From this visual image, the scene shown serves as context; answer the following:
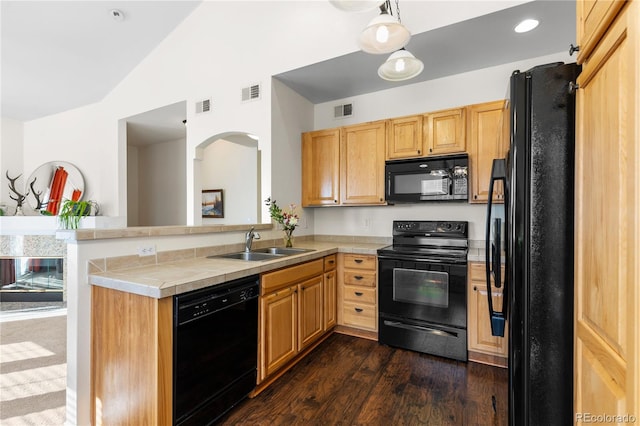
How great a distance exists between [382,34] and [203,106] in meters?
2.75

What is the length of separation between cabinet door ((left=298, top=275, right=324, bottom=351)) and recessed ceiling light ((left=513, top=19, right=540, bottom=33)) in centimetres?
277

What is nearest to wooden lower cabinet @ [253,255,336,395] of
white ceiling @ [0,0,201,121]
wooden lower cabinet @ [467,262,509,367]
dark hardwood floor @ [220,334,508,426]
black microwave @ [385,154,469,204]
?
dark hardwood floor @ [220,334,508,426]

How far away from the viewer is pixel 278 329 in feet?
7.59

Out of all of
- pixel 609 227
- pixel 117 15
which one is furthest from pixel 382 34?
pixel 117 15

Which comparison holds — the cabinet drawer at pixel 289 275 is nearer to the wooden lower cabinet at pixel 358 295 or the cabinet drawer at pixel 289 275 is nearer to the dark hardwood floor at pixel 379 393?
the wooden lower cabinet at pixel 358 295

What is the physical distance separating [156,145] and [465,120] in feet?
21.2

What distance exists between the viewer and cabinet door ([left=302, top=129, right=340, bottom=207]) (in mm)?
3646

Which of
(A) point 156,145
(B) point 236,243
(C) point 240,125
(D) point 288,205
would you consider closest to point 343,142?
(D) point 288,205

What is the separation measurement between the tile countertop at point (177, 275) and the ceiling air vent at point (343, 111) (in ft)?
7.55

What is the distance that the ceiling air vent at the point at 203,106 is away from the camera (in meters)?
3.81

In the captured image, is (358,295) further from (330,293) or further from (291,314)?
(291,314)

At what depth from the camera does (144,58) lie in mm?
4379

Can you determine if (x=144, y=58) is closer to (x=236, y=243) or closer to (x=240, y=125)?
(x=240, y=125)

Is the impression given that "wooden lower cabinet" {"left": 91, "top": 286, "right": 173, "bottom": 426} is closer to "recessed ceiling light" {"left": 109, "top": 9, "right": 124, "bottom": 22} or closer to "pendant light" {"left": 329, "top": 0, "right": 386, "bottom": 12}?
"pendant light" {"left": 329, "top": 0, "right": 386, "bottom": 12}
